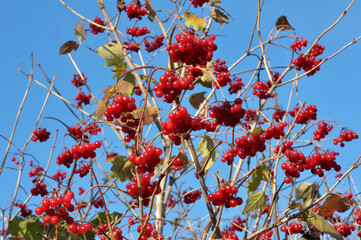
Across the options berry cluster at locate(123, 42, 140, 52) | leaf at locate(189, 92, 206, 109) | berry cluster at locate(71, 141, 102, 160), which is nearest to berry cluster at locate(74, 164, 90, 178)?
leaf at locate(189, 92, 206, 109)

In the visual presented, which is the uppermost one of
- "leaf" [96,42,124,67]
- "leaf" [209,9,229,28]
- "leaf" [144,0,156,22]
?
"leaf" [144,0,156,22]

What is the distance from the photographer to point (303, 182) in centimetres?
371

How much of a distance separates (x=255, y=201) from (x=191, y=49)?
4.55 feet

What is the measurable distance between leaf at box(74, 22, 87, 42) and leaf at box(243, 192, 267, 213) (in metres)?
2.62

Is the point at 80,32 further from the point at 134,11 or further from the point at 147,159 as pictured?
the point at 147,159

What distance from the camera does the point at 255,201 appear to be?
2734 millimetres

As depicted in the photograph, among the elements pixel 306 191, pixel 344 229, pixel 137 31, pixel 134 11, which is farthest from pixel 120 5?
pixel 344 229

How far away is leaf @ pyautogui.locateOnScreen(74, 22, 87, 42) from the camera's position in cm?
416

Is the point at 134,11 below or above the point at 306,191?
above

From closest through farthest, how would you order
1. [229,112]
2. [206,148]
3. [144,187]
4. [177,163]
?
[144,187] < [229,112] < [177,163] < [206,148]

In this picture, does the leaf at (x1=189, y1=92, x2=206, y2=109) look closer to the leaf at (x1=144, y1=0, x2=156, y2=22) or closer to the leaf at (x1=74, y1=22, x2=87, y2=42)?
the leaf at (x1=144, y1=0, x2=156, y2=22)

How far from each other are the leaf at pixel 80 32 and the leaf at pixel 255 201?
262cm

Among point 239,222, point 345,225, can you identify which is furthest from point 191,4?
point 345,225

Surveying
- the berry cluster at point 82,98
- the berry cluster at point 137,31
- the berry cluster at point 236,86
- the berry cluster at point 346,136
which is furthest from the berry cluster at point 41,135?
the berry cluster at point 346,136
